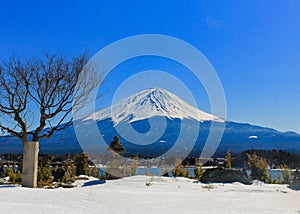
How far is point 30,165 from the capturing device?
785 centimetres

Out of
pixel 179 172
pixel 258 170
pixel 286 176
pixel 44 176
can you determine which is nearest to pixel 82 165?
pixel 44 176

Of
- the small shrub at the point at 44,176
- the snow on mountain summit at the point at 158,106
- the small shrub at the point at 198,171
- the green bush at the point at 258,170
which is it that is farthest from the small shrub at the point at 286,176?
the snow on mountain summit at the point at 158,106

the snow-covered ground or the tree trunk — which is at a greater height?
the tree trunk

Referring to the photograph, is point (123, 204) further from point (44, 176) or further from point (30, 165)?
point (44, 176)

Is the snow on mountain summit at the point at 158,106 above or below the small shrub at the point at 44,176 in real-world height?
above

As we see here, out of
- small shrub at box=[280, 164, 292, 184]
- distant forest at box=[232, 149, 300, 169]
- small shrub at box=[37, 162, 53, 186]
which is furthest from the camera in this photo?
distant forest at box=[232, 149, 300, 169]

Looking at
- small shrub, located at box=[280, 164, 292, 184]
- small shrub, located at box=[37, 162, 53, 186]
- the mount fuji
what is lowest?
small shrub, located at box=[280, 164, 292, 184]

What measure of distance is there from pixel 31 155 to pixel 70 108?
225 cm

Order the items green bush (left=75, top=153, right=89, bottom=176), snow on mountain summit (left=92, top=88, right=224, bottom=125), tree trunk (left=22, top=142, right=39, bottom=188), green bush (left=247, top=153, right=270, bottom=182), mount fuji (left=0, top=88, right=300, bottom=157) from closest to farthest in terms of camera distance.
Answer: tree trunk (left=22, top=142, right=39, bottom=188)
green bush (left=247, top=153, right=270, bottom=182)
green bush (left=75, top=153, right=89, bottom=176)
mount fuji (left=0, top=88, right=300, bottom=157)
snow on mountain summit (left=92, top=88, right=224, bottom=125)

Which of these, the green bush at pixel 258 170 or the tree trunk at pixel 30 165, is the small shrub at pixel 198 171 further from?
the tree trunk at pixel 30 165

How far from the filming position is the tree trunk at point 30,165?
784 cm

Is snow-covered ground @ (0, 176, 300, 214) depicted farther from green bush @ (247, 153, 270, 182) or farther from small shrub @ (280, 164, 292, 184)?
small shrub @ (280, 164, 292, 184)

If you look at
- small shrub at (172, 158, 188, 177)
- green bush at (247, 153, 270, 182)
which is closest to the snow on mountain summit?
small shrub at (172, 158, 188, 177)

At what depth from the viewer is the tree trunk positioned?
25.7ft
